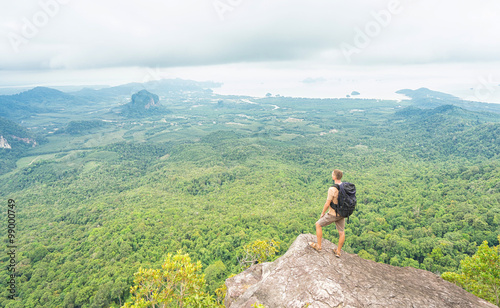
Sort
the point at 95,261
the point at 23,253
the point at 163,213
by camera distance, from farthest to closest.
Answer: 1. the point at 163,213
2. the point at 23,253
3. the point at 95,261

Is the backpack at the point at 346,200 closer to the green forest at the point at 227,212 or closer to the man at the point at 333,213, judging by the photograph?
the man at the point at 333,213

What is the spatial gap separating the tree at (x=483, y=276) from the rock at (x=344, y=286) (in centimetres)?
1211

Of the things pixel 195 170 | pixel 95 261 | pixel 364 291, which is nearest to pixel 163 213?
pixel 95 261

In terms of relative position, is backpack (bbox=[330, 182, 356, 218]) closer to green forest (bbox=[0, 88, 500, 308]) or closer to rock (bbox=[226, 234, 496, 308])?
rock (bbox=[226, 234, 496, 308])

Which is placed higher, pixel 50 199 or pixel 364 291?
pixel 364 291

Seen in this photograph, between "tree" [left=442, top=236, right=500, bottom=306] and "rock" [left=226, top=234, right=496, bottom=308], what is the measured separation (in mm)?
12114

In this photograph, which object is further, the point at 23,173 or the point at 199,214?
the point at 23,173

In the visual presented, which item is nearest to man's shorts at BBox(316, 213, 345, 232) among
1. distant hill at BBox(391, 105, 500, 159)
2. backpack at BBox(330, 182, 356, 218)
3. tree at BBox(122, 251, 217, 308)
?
backpack at BBox(330, 182, 356, 218)

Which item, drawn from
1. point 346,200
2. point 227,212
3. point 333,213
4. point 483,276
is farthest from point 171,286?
point 227,212

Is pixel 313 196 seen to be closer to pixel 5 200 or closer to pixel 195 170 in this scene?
pixel 195 170

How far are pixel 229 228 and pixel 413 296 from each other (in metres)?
65.6

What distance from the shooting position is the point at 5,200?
12975cm

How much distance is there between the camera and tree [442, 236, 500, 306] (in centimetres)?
1806

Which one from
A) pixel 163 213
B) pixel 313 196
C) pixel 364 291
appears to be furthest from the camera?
pixel 313 196
